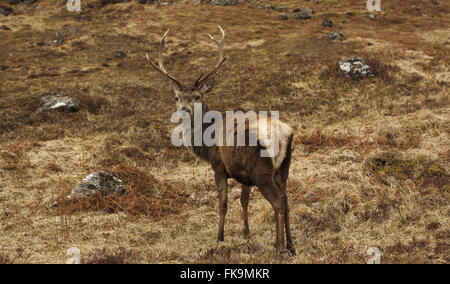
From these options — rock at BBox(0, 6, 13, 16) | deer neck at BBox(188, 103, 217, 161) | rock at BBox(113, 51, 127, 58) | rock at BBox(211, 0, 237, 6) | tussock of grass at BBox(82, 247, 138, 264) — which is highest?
deer neck at BBox(188, 103, 217, 161)

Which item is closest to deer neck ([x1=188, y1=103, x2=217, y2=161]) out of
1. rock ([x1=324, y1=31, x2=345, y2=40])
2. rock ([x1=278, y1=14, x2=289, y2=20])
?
rock ([x1=324, y1=31, x2=345, y2=40])

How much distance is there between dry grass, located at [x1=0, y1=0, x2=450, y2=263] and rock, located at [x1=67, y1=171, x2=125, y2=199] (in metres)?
0.40

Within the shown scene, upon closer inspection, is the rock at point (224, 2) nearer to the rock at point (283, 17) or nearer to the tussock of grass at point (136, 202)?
the rock at point (283, 17)

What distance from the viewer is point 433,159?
38.4ft

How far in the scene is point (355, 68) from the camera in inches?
923

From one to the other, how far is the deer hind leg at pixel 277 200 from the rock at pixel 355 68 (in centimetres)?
1698

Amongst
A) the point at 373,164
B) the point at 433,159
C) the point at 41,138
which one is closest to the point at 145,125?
the point at 41,138

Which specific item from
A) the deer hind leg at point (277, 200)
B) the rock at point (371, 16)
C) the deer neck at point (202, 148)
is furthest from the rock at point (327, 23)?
the deer hind leg at point (277, 200)

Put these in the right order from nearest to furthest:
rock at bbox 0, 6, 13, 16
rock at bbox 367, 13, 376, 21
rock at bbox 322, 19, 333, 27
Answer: rock at bbox 322, 19, 333, 27 < rock at bbox 367, 13, 376, 21 < rock at bbox 0, 6, 13, 16

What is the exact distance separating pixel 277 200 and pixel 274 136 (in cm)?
102

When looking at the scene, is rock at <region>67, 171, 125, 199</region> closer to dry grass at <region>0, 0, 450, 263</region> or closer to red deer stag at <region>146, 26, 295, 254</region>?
dry grass at <region>0, 0, 450, 263</region>

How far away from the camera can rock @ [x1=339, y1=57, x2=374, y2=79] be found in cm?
2317

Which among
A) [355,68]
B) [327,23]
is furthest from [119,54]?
[327,23]

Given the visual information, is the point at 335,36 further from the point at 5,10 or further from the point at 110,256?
the point at 5,10
